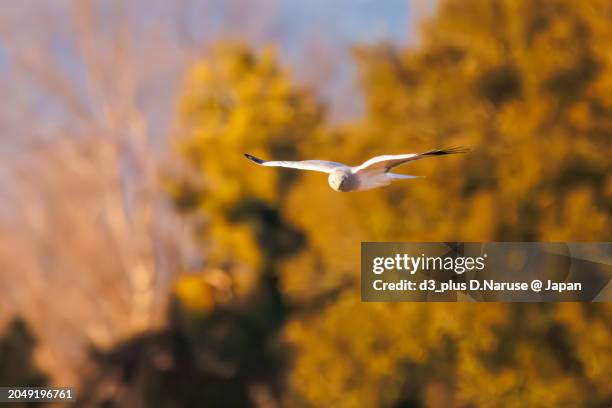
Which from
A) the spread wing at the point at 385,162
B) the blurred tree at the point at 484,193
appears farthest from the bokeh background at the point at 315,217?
the spread wing at the point at 385,162

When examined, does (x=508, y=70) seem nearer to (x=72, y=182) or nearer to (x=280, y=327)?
(x=280, y=327)

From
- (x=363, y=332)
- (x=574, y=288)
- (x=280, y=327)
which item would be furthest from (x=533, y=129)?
(x=280, y=327)

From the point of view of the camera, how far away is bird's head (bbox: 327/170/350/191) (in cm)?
316

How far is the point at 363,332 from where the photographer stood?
1027 centimetres

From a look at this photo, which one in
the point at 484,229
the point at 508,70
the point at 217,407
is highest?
the point at 508,70

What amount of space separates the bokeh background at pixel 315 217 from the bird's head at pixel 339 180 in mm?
6222

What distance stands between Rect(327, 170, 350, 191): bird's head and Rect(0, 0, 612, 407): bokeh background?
622cm

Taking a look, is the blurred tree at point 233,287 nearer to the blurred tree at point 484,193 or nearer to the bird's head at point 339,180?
the blurred tree at point 484,193

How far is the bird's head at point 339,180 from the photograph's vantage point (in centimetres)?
316

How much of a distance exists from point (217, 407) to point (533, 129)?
5.25 meters

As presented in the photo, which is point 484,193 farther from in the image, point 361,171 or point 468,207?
point 361,171

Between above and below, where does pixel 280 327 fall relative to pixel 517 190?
below

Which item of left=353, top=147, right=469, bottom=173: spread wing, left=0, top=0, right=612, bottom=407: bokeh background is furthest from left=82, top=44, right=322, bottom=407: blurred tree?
left=353, top=147, right=469, bottom=173: spread wing

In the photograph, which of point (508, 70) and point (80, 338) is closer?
point (508, 70)
